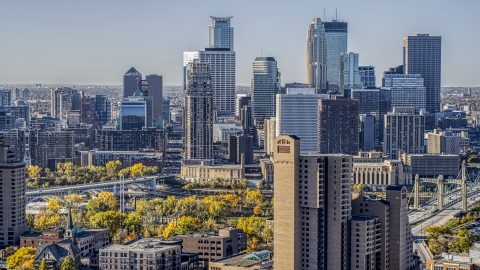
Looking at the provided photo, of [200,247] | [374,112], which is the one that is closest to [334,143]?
[374,112]

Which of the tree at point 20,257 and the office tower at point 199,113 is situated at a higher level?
the office tower at point 199,113

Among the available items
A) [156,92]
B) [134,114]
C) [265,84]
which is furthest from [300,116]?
[156,92]

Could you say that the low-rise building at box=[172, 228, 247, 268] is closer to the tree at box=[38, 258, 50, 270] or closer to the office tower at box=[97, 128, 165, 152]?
the tree at box=[38, 258, 50, 270]

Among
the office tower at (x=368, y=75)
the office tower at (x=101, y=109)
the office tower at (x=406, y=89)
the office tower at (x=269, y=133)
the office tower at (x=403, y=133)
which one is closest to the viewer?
the office tower at (x=403, y=133)

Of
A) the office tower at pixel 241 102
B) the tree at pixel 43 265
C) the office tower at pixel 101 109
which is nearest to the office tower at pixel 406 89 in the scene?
the office tower at pixel 241 102

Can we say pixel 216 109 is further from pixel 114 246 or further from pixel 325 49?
pixel 114 246

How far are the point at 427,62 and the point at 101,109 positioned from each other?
36.3m

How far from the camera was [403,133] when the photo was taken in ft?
315

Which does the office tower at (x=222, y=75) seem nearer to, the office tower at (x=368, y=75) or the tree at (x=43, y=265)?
the office tower at (x=368, y=75)

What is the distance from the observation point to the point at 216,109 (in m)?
125

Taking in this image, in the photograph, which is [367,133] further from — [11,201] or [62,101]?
[11,201]

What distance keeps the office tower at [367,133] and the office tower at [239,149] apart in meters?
13.8

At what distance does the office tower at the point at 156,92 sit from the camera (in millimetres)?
129625

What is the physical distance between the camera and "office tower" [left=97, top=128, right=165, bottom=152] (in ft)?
335
